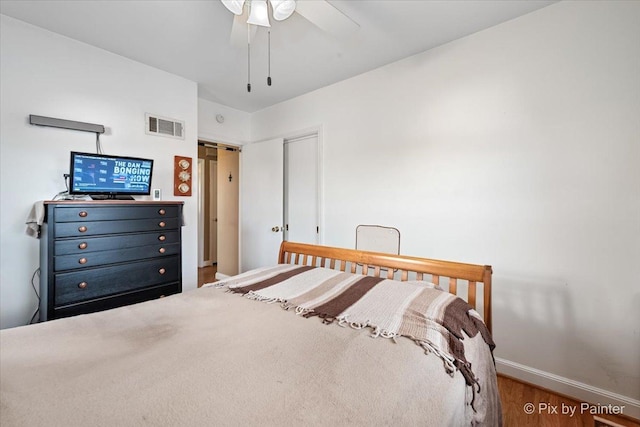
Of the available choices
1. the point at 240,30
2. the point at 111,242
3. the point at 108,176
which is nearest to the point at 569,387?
the point at 240,30

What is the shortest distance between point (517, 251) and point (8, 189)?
3948 millimetres

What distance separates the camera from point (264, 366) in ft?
2.68

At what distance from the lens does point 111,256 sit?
220 cm

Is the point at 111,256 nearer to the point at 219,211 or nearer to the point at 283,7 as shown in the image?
the point at 283,7

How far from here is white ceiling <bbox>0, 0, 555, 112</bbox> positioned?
Answer: 195 cm

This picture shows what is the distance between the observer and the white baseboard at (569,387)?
5.51ft

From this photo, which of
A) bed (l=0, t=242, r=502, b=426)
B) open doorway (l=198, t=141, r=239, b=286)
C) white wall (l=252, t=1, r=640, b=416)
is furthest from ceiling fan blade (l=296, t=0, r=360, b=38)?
open doorway (l=198, t=141, r=239, b=286)

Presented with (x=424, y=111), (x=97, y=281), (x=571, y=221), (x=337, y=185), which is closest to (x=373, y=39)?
(x=424, y=111)

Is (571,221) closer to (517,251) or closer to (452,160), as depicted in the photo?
(517,251)

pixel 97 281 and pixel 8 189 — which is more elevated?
pixel 8 189

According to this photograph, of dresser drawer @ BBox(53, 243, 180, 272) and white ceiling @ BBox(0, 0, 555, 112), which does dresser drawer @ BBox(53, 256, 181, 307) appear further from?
white ceiling @ BBox(0, 0, 555, 112)

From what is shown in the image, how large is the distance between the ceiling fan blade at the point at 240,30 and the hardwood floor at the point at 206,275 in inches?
149

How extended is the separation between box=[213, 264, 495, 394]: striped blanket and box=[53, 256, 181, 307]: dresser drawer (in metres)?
1.20

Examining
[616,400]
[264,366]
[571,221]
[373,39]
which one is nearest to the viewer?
[264,366]
